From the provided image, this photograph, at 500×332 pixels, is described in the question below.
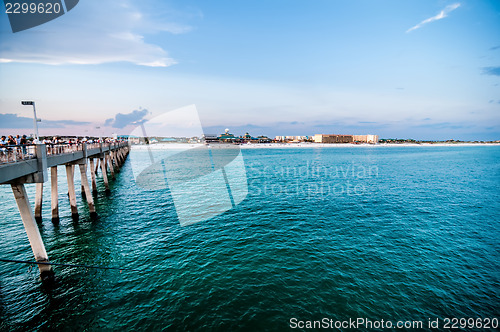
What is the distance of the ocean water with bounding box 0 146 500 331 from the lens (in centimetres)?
1068

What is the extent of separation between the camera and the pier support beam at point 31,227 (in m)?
12.5

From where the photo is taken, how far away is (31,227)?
12.6m

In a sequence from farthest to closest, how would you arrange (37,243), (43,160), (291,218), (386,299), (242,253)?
1. (291,218)
2. (242,253)
3. (43,160)
4. (37,243)
5. (386,299)

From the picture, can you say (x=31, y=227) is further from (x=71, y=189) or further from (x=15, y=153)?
(x=71, y=189)

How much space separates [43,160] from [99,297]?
33.1 feet

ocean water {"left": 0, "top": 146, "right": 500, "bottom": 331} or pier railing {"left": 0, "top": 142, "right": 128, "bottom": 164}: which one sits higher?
pier railing {"left": 0, "top": 142, "right": 128, "bottom": 164}

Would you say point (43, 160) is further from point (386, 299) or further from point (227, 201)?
point (386, 299)

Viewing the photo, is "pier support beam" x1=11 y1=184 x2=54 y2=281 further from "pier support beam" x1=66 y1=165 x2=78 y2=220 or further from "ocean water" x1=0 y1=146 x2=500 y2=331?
"pier support beam" x1=66 y1=165 x2=78 y2=220

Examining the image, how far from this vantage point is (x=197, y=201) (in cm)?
3077

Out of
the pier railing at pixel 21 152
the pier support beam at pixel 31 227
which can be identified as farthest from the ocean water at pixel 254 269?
the pier railing at pixel 21 152

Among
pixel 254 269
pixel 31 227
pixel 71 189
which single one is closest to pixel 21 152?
pixel 31 227

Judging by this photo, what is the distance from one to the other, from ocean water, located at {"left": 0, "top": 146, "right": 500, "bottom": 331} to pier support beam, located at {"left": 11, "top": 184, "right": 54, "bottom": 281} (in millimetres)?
614

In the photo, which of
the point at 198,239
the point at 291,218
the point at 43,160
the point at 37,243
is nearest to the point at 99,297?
the point at 37,243

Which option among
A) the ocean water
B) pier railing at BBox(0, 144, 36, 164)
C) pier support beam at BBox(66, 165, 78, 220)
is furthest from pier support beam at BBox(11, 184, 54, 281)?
pier support beam at BBox(66, 165, 78, 220)
